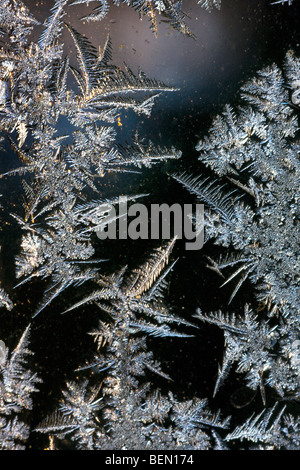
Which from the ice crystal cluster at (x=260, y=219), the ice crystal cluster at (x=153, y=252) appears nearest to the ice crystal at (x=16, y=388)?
the ice crystal cluster at (x=153, y=252)

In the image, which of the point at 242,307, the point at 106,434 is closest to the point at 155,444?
the point at 106,434

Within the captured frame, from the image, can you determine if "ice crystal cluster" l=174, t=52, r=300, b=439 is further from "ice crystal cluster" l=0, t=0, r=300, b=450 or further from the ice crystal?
the ice crystal

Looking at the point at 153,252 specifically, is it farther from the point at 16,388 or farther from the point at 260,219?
the point at 16,388

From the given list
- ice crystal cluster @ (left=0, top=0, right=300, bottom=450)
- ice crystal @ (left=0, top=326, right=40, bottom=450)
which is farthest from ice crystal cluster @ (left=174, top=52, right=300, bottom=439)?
ice crystal @ (left=0, top=326, right=40, bottom=450)

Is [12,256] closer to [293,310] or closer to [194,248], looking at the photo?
[194,248]

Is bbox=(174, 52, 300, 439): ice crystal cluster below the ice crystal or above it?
above

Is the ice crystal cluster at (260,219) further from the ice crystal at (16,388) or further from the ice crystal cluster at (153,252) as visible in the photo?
the ice crystal at (16,388)

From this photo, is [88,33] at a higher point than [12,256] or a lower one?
higher

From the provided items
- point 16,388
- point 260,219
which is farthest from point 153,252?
point 16,388
